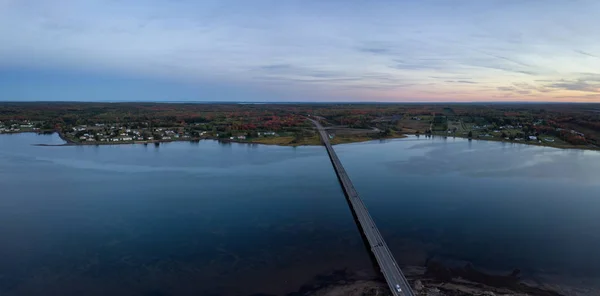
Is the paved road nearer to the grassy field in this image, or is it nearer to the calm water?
the calm water

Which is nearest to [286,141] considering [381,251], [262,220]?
[262,220]

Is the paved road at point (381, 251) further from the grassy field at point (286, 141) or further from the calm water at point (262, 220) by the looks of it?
the grassy field at point (286, 141)

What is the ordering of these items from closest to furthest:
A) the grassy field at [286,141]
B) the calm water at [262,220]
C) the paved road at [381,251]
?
the paved road at [381,251] → the calm water at [262,220] → the grassy field at [286,141]

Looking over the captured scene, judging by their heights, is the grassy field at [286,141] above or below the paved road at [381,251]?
above

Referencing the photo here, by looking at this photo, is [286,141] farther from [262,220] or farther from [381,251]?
[381,251]

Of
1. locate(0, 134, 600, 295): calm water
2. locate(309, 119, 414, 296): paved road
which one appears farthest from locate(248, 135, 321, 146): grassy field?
locate(309, 119, 414, 296): paved road

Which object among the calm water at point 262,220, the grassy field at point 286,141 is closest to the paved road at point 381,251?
the calm water at point 262,220

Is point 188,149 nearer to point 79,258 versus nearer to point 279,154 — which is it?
point 279,154

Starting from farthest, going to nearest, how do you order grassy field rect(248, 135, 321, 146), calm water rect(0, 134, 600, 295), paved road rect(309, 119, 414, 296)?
grassy field rect(248, 135, 321, 146) < calm water rect(0, 134, 600, 295) < paved road rect(309, 119, 414, 296)

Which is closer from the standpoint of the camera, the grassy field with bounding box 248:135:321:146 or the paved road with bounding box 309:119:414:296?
the paved road with bounding box 309:119:414:296
